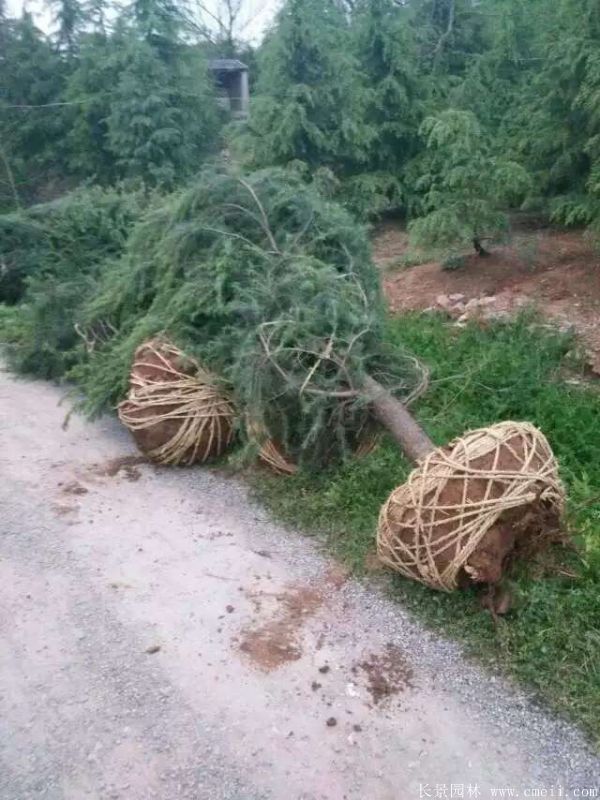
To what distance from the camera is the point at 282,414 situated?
4.46 m

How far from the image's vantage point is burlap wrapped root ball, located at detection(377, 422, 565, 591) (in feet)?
10.3

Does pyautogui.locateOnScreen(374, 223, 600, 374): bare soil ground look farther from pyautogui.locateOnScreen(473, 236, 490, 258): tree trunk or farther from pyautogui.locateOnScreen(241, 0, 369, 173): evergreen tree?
pyautogui.locateOnScreen(241, 0, 369, 173): evergreen tree

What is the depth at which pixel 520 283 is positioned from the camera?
777 centimetres

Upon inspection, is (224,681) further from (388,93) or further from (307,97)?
(388,93)

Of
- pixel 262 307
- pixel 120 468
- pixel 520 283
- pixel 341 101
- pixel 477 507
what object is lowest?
pixel 120 468

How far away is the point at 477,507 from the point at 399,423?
1.10 metres

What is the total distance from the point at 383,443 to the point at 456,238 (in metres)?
4.29

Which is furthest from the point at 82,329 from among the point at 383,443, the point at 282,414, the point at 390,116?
the point at 390,116

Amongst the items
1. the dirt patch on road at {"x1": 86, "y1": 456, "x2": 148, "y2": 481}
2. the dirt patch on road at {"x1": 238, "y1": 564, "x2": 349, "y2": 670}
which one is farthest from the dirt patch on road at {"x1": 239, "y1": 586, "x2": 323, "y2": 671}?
the dirt patch on road at {"x1": 86, "y1": 456, "x2": 148, "y2": 481}

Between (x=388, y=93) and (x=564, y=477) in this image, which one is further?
(x=388, y=93)

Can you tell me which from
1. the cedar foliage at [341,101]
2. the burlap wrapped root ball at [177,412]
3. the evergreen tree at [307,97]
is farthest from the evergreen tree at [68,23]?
the burlap wrapped root ball at [177,412]

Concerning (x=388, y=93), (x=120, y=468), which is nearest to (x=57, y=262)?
(x=120, y=468)

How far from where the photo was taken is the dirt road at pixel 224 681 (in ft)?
8.63

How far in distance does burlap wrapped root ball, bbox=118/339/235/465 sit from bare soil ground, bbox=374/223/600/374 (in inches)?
123
